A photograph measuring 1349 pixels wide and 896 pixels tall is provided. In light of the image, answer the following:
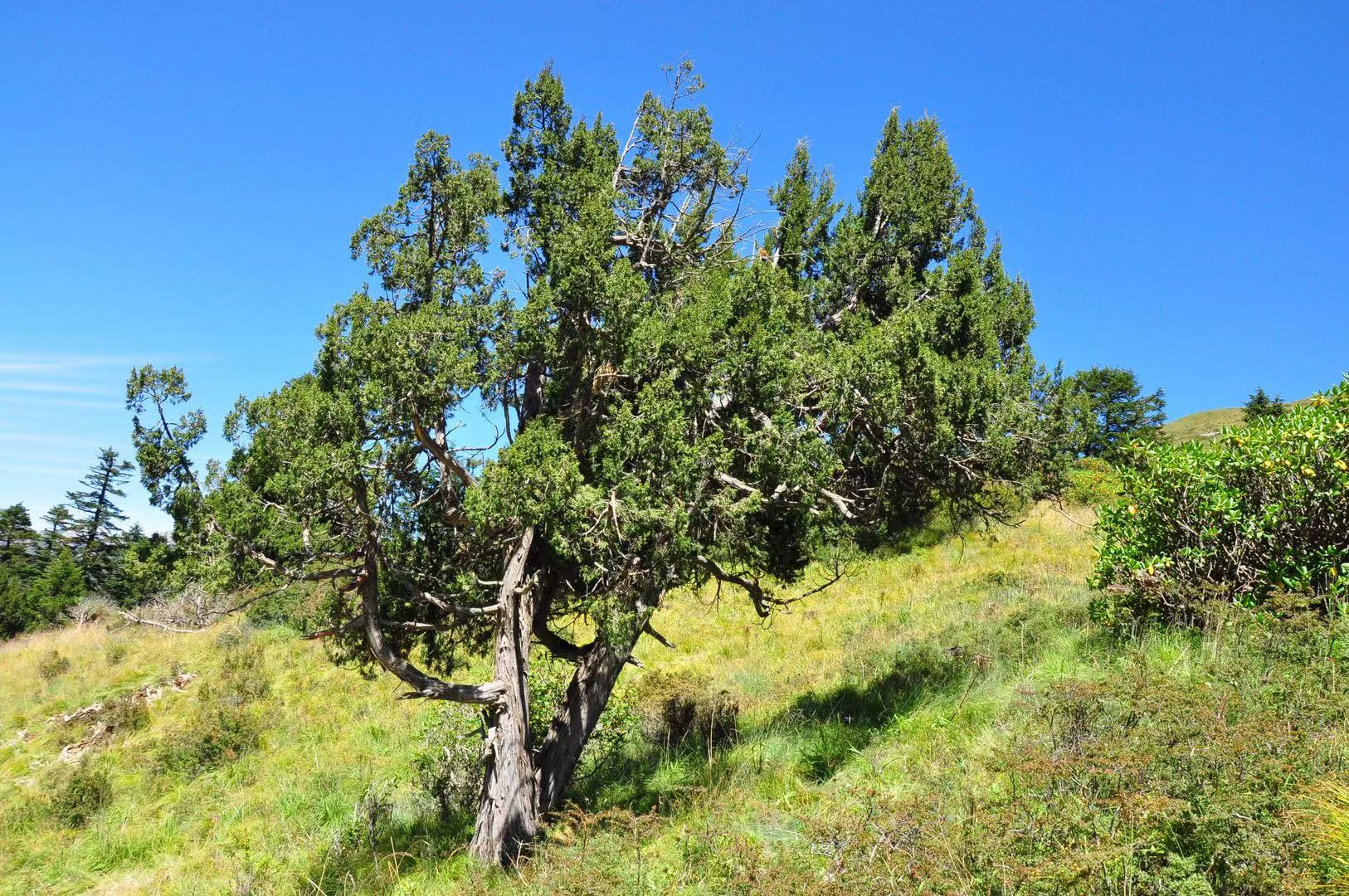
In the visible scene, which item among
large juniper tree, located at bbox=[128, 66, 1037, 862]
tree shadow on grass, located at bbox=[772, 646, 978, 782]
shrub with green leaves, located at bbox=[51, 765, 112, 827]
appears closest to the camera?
large juniper tree, located at bbox=[128, 66, 1037, 862]

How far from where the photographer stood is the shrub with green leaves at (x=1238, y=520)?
797cm

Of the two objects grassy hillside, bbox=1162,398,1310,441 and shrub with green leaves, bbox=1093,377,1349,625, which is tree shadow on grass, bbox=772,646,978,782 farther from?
grassy hillside, bbox=1162,398,1310,441

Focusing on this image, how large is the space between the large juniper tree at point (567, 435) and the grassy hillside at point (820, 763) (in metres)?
2.13

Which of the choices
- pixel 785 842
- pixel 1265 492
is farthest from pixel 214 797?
pixel 1265 492

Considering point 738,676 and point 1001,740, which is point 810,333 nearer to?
point 1001,740

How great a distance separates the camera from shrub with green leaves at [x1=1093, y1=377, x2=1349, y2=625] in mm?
7969

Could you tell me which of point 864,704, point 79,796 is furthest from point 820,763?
point 79,796

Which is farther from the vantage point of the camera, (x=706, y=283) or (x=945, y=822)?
(x=706, y=283)

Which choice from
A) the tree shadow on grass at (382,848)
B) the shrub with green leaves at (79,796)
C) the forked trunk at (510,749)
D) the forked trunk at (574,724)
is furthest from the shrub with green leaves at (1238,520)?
the shrub with green leaves at (79,796)

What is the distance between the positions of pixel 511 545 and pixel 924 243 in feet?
41.8

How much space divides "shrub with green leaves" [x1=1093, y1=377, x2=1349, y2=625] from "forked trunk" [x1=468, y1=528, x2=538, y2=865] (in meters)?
7.37

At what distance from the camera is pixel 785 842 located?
5.96 meters

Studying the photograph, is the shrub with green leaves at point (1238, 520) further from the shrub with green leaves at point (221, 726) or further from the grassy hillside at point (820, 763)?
the shrub with green leaves at point (221, 726)

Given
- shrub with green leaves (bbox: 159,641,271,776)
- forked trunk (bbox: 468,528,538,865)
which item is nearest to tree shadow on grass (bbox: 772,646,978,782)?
forked trunk (bbox: 468,528,538,865)
